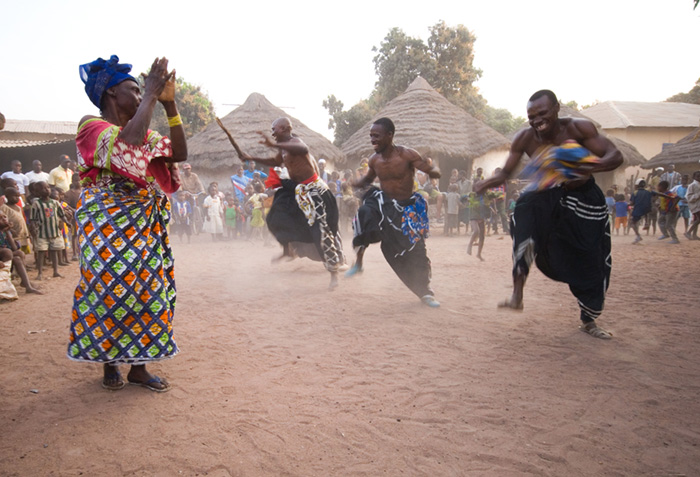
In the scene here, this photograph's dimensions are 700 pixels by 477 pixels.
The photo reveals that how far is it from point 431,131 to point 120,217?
17.3 m

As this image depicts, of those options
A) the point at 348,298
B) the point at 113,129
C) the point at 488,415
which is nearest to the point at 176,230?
the point at 348,298

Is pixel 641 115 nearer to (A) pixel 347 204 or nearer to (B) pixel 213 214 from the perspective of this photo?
(A) pixel 347 204

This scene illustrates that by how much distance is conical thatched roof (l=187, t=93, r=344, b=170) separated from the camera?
59.3 feet

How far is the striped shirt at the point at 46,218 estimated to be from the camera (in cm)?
682

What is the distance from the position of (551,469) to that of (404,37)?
25988 mm

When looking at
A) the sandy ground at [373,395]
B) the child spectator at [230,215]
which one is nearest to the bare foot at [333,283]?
the sandy ground at [373,395]

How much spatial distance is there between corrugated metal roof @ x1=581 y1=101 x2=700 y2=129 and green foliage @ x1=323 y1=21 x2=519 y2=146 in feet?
27.6

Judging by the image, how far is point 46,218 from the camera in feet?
22.6

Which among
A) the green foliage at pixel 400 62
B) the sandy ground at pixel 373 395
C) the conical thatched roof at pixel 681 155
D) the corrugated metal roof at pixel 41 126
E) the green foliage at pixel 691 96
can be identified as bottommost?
the sandy ground at pixel 373 395

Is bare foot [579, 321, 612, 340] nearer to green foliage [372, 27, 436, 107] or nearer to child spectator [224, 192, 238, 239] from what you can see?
child spectator [224, 192, 238, 239]

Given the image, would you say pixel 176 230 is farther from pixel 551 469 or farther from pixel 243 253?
pixel 551 469

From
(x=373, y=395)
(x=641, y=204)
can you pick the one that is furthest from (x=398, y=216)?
(x=641, y=204)

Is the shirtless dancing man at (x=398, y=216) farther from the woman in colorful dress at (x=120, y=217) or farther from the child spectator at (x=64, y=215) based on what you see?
the child spectator at (x=64, y=215)

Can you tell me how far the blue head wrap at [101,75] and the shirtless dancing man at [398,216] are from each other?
2.67m
